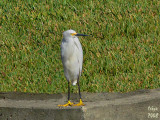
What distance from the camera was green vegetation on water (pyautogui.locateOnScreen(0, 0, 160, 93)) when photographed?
254 inches

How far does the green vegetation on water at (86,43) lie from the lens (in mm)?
6445

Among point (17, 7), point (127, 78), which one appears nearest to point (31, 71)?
point (127, 78)

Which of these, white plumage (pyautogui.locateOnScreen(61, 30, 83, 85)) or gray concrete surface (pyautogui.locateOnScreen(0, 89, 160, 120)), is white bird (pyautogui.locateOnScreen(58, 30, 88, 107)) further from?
gray concrete surface (pyautogui.locateOnScreen(0, 89, 160, 120))

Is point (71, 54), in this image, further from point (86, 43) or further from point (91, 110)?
point (86, 43)

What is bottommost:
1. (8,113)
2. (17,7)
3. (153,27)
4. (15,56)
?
(8,113)

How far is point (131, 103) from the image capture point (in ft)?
15.7

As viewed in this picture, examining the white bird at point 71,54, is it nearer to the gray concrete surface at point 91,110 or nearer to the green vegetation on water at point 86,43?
the gray concrete surface at point 91,110

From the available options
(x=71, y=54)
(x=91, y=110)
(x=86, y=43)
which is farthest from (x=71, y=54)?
(x=86, y=43)

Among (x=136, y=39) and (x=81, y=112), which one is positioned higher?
(x=136, y=39)

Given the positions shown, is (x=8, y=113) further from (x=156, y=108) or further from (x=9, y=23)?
(x=9, y=23)

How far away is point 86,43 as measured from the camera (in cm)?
778

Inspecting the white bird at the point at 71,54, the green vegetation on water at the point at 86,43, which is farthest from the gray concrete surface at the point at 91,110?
the green vegetation on water at the point at 86,43

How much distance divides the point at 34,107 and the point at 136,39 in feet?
13.3

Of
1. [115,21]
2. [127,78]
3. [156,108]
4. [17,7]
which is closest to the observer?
[156,108]
